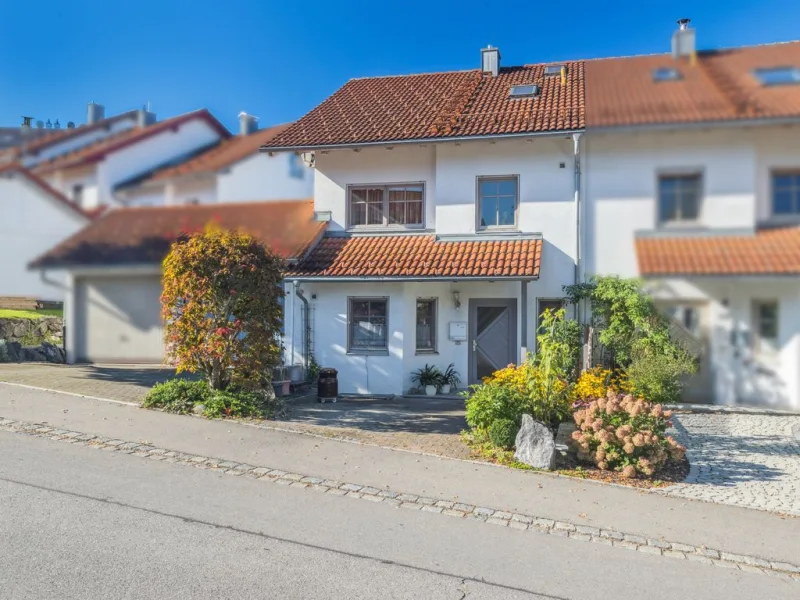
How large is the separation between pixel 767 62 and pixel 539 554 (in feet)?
19.5

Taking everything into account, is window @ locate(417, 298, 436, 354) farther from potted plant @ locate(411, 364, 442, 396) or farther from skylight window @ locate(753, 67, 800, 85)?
skylight window @ locate(753, 67, 800, 85)

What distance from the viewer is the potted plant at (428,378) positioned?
13.3 metres

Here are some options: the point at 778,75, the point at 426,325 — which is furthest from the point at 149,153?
the point at 426,325

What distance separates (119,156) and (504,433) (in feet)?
18.6

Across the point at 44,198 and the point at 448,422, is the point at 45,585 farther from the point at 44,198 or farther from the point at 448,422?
the point at 448,422

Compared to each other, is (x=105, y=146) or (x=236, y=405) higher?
(x=105, y=146)

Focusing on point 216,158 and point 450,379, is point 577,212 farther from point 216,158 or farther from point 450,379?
point 216,158

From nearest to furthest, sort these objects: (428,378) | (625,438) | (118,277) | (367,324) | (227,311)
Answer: (118,277) → (625,438) → (227,311) → (428,378) → (367,324)

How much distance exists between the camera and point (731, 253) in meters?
5.96

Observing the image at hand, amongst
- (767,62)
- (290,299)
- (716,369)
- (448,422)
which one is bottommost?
(448,422)

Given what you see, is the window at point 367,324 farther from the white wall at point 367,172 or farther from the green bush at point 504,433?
the green bush at point 504,433

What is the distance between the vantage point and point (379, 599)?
155 inches

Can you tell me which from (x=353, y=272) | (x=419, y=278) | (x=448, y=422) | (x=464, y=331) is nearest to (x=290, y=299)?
(x=353, y=272)

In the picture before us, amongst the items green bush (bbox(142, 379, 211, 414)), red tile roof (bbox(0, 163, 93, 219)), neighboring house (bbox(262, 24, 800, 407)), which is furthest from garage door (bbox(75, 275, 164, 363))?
green bush (bbox(142, 379, 211, 414))
